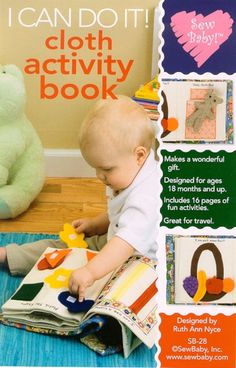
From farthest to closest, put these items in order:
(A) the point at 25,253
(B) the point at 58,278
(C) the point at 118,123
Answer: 1. (A) the point at 25,253
2. (B) the point at 58,278
3. (C) the point at 118,123

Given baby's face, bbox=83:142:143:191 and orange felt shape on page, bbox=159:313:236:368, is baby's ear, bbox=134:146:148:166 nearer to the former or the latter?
baby's face, bbox=83:142:143:191

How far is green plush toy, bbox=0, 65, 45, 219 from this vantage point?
1.33 metres

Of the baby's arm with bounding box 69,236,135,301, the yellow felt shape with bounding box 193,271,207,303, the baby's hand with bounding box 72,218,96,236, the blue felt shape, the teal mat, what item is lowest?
the teal mat

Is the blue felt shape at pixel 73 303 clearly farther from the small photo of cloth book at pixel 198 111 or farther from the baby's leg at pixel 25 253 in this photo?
the small photo of cloth book at pixel 198 111

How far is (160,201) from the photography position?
0.86m

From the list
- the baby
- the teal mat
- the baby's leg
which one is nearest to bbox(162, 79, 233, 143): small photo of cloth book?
the baby

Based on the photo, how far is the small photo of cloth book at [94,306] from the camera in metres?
0.99

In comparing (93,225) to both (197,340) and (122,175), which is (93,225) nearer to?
(122,175)

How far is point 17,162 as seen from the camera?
4.53 feet

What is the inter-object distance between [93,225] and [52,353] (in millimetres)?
298

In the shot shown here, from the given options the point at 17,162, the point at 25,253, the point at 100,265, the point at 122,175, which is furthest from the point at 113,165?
the point at 17,162

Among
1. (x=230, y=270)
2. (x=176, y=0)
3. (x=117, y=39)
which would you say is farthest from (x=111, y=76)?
(x=230, y=270)

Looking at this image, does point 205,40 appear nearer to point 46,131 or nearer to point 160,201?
point 160,201

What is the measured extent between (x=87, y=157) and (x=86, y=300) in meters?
0.22
